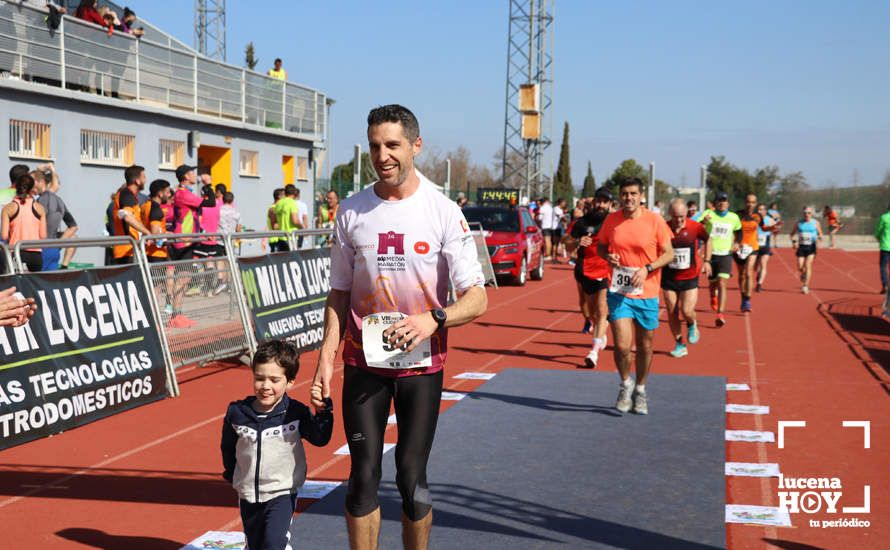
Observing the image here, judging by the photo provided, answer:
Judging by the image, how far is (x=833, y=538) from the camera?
5.79 meters

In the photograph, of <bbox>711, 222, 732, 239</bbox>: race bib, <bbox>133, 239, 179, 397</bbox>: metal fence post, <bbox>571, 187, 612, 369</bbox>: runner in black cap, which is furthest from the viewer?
<bbox>711, 222, 732, 239</bbox>: race bib

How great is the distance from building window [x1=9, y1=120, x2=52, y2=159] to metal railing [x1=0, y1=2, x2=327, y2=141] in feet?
2.76

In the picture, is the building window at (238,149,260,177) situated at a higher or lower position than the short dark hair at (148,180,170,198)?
higher

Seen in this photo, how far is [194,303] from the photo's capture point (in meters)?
10.9

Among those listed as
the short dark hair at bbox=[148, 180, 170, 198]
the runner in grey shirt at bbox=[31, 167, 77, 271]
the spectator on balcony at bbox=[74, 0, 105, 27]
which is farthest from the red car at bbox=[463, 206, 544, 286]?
the runner in grey shirt at bbox=[31, 167, 77, 271]

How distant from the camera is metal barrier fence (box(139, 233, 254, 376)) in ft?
33.5

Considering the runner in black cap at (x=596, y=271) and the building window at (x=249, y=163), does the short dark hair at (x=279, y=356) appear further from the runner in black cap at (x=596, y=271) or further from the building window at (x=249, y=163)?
the building window at (x=249, y=163)

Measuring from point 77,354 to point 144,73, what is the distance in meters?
14.3

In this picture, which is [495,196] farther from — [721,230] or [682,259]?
[682,259]

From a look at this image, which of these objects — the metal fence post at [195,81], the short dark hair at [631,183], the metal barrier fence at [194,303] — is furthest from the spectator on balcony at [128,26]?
the short dark hair at [631,183]

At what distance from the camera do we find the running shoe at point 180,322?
10.3 meters

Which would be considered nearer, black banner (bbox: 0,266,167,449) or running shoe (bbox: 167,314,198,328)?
black banner (bbox: 0,266,167,449)

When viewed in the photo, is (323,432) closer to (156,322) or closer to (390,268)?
(390,268)

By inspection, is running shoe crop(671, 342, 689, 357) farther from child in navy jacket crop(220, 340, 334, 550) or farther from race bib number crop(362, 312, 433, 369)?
race bib number crop(362, 312, 433, 369)
